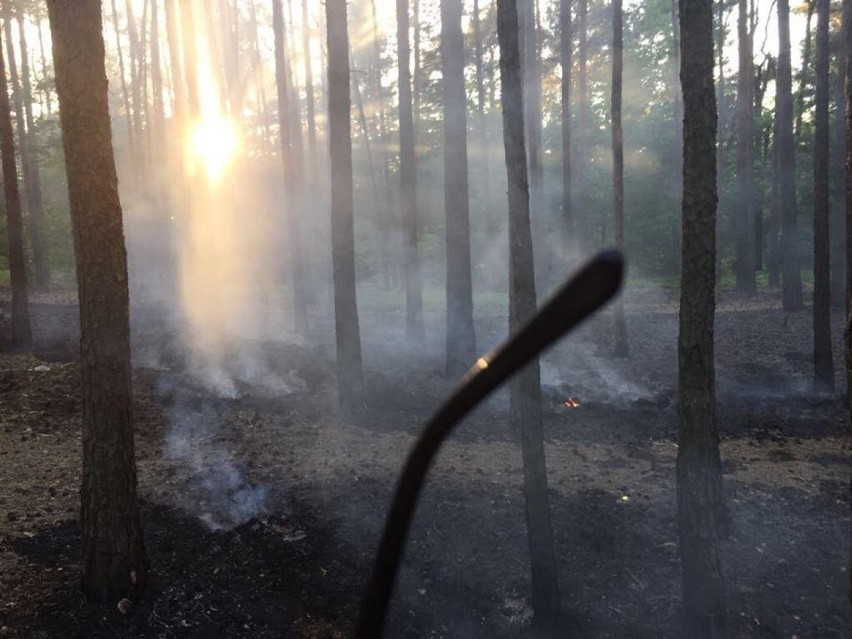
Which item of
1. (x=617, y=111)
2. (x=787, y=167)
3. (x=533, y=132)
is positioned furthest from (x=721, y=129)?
(x=617, y=111)

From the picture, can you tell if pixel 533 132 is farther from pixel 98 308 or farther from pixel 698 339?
pixel 98 308

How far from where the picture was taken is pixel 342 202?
1220cm

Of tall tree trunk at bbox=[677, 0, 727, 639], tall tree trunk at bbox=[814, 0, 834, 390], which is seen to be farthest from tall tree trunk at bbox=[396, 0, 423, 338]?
tall tree trunk at bbox=[677, 0, 727, 639]

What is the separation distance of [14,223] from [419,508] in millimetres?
12452

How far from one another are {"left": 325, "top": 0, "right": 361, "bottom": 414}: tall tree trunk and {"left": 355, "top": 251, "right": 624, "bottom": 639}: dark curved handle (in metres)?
11.3

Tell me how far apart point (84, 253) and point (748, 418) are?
12.8 metres

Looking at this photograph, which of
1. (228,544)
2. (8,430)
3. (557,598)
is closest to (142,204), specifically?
(8,430)

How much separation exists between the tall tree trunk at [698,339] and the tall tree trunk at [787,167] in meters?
16.9

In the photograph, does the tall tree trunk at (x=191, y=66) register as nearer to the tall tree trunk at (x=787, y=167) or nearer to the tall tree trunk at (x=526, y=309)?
the tall tree trunk at (x=526, y=309)

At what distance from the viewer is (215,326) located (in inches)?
827

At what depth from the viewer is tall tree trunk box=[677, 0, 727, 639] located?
604cm

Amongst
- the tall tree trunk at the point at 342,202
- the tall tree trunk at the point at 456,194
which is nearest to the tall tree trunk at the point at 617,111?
the tall tree trunk at the point at 456,194

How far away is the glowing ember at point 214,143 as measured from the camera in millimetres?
26562

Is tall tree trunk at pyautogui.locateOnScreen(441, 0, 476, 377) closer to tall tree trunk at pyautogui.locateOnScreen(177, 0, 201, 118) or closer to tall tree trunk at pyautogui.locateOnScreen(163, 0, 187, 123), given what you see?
tall tree trunk at pyautogui.locateOnScreen(177, 0, 201, 118)
